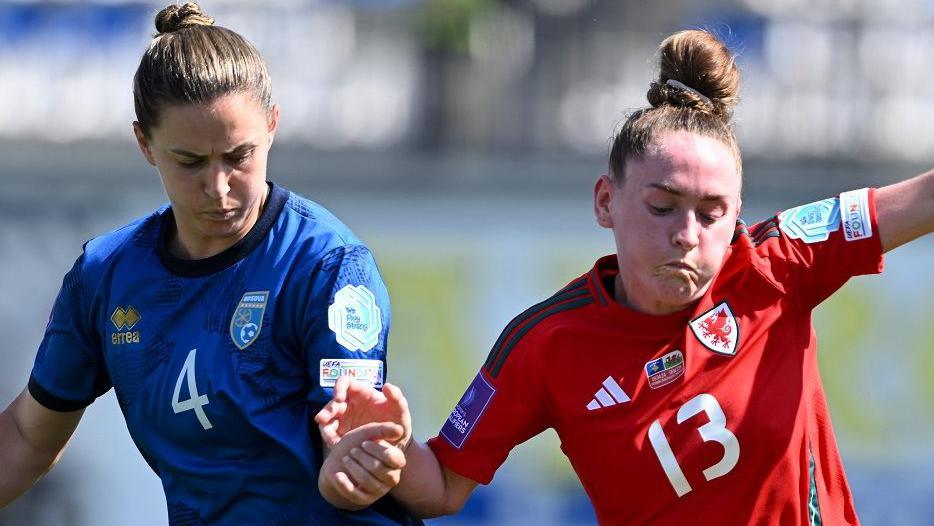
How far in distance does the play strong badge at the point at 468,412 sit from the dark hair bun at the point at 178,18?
1042mm

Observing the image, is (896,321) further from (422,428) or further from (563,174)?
(422,428)

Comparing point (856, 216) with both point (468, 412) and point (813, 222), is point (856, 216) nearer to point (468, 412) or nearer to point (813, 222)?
point (813, 222)

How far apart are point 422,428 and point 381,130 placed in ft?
6.16

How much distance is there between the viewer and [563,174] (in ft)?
25.5

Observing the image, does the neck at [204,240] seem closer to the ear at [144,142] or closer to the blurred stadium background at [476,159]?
the ear at [144,142]

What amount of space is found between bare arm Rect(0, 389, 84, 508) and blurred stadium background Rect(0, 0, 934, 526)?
3.85 meters

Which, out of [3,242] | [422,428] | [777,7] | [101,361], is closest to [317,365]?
[101,361]

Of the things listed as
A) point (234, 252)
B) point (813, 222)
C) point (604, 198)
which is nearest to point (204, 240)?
point (234, 252)

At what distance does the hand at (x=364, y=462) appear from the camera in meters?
2.88

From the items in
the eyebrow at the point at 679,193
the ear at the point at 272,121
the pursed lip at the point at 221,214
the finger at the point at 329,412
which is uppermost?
the ear at the point at 272,121

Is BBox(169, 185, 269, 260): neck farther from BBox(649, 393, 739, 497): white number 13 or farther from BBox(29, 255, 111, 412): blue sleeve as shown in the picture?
BBox(649, 393, 739, 497): white number 13

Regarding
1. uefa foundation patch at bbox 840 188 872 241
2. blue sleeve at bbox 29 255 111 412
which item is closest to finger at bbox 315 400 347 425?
blue sleeve at bbox 29 255 111 412

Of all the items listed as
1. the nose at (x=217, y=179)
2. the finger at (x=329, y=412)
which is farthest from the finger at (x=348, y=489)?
the nose at (x=217, y=179)

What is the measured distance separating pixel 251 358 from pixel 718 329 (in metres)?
1.03
